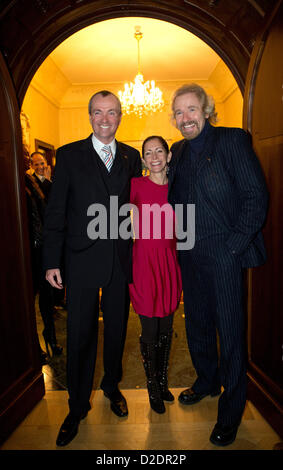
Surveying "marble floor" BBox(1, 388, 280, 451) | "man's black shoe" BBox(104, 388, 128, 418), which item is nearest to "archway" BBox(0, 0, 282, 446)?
"marble floor" BBox(1, 388, 280, 451)

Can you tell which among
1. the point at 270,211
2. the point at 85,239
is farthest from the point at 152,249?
the point at 270,211

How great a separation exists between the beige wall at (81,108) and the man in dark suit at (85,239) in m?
4.66

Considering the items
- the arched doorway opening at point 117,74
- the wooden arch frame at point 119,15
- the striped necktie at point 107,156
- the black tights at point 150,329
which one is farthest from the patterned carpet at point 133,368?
the arched doorway opening at point 117,74

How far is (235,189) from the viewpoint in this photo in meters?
1.60

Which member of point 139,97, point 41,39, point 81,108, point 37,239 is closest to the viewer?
point 41,39

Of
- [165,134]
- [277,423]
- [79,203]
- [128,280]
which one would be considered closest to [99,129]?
[79,203]

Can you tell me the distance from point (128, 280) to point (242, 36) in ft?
5.18

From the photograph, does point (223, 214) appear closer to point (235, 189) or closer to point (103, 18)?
point (235, 189)

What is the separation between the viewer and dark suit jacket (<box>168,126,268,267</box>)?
1501 mm

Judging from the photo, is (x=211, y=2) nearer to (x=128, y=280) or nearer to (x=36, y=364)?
(x=128, y=280)

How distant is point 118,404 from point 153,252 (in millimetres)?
960

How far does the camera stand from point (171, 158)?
Result: 6.05 feet

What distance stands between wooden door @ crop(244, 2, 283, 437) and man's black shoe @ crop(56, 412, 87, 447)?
1.07 metres

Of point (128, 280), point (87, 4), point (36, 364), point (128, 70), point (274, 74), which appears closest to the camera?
point (274, 74)
